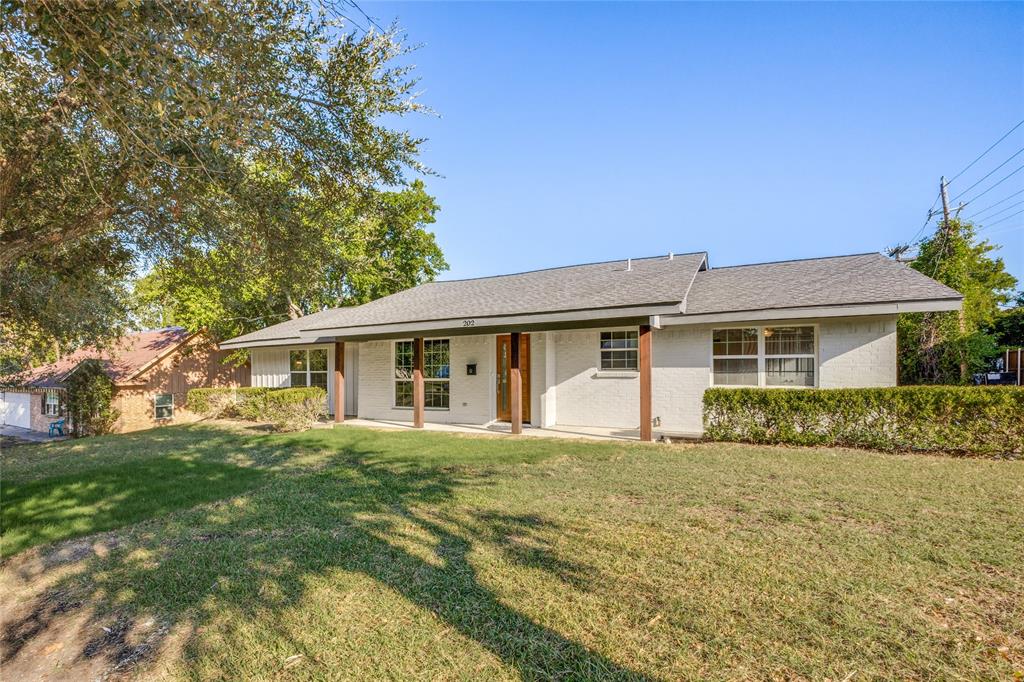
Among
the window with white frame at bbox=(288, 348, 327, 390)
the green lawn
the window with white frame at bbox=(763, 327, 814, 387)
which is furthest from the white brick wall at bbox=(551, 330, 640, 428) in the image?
the window with white frame at bbox=(288, 348, 327, 390)

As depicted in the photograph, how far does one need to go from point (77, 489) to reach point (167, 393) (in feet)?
47.0

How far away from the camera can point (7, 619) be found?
145 inches

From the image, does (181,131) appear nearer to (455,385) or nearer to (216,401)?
(455,385)

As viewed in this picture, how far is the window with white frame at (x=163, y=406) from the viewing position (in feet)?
64.0

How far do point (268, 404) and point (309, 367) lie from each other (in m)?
4.69

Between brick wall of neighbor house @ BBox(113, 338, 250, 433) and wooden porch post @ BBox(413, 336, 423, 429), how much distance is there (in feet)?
39.2

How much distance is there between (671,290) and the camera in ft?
34.3

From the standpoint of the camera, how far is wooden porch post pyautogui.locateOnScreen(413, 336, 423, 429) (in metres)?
13.4

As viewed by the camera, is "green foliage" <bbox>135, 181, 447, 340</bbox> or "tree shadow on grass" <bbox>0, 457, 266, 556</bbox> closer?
"tree shadow on grass" <bbox>0, 457, 266, 556</bbox>

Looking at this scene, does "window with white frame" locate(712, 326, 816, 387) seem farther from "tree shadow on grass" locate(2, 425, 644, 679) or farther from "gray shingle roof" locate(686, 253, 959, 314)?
"tree shadow on grass" locate(2, 425, 644, 679)

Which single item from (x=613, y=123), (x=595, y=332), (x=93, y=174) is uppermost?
(x=613, y=123)

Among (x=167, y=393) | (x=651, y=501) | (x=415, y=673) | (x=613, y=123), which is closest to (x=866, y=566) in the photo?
(x=651, y=501)

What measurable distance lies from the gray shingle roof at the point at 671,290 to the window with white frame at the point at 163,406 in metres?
6.36

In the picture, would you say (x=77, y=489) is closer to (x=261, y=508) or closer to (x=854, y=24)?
(x=261, y=508)
